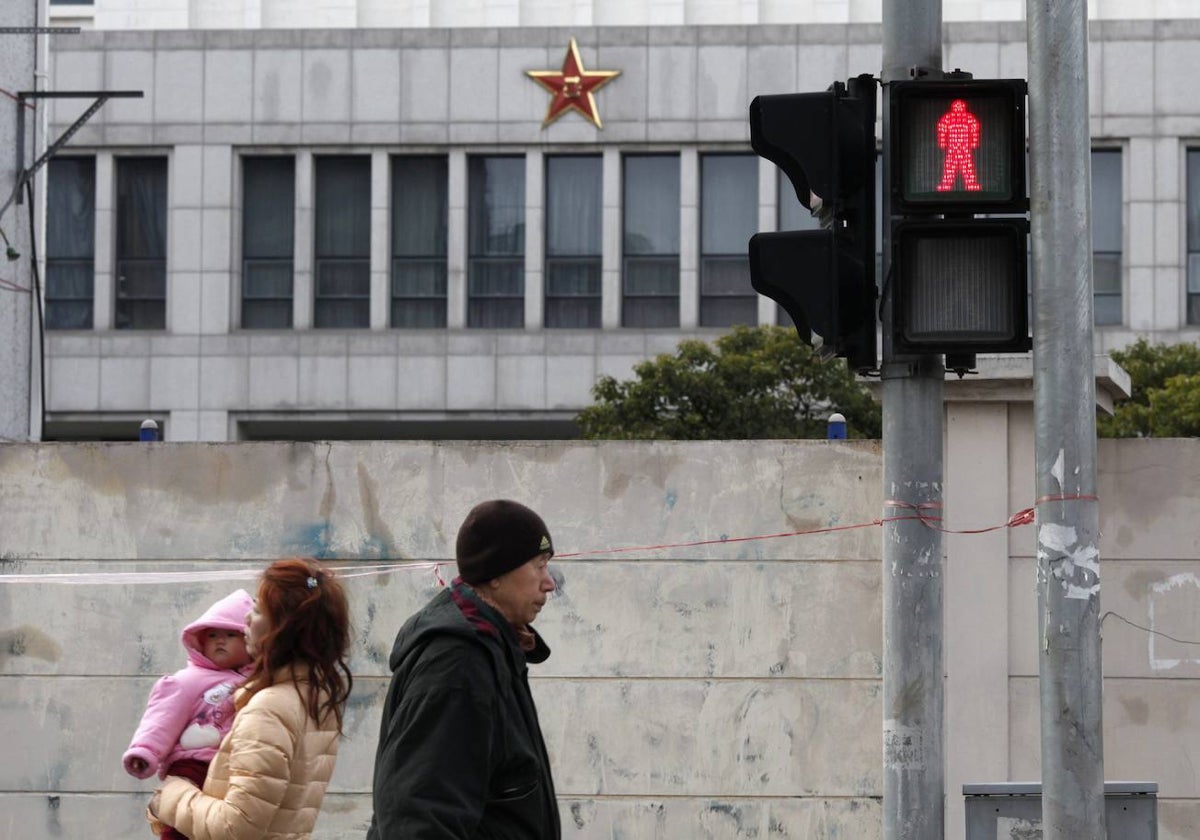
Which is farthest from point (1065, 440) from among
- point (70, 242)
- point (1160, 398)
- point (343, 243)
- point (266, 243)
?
point (70, 242)

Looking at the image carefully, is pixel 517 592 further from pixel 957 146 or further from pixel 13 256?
pixel 13 256

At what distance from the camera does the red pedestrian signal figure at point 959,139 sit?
5848 mm

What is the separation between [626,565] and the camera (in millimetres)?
9188

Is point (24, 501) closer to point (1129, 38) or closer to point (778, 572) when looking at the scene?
point (778, 572)

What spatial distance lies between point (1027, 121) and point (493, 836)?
3.18m

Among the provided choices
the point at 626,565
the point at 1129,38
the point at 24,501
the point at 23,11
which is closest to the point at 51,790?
the point at 24,501

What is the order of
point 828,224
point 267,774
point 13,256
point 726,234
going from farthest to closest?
point 726,234 → point 13,256 → point 828,224 → point 267,774

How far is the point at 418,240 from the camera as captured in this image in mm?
38844

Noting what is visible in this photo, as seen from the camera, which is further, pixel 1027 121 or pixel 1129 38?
pixel 1129 38

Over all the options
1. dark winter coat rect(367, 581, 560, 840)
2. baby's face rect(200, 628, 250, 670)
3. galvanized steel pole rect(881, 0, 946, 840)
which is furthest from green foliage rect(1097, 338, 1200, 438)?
dark winter coat rect(367, 581, 560, 840)

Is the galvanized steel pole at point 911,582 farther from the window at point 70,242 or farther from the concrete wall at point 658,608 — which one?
the window at point 70,242

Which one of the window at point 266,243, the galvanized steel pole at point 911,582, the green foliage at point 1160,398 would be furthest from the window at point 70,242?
the galvanized steel pole at point 911,582

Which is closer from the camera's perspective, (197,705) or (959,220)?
(197,705)

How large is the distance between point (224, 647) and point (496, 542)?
1.75 metres
